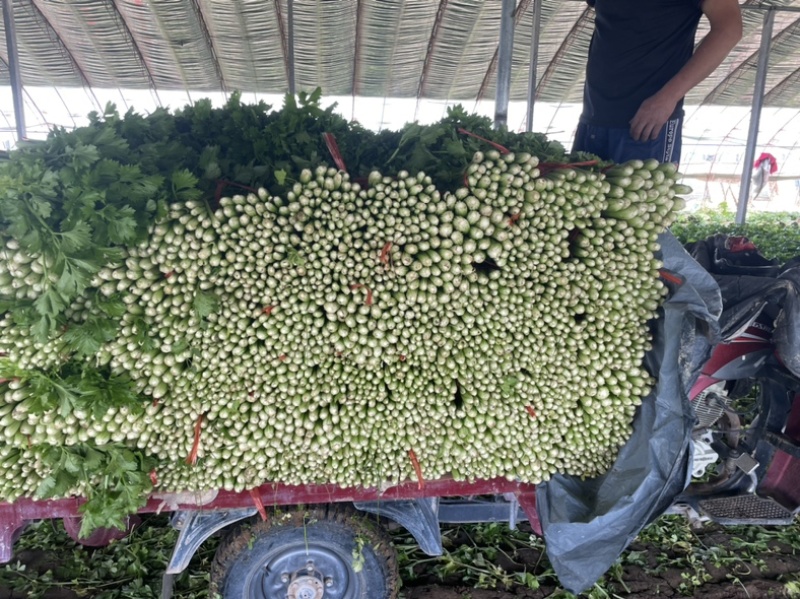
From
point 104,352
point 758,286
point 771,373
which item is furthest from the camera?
point 771,373

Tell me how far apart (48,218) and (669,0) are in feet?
13.1

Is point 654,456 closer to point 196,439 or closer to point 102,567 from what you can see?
point 196,439

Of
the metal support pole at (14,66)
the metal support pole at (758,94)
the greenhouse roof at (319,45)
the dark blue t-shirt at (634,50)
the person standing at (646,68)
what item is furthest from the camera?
the greenhouse roof at (319,45)

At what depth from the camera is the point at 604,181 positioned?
2.28m

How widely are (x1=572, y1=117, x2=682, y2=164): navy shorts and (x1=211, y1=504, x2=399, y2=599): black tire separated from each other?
3.21 metres

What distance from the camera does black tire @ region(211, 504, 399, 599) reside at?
99.4 inches

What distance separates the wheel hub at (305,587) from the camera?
259 cm

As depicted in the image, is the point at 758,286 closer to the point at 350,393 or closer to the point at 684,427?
the point at 684,427

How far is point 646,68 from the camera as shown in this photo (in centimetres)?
366

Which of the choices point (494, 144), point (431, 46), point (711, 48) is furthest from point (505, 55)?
point (431, 46)

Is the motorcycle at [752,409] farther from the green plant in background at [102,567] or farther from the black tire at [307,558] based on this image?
the green plant in background at [102,567]

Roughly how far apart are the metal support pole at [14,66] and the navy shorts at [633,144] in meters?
4.69

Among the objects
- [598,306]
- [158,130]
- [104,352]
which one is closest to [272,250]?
[104,352]

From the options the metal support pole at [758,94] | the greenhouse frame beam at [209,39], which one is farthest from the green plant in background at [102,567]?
the metal support pole at [758,94]
